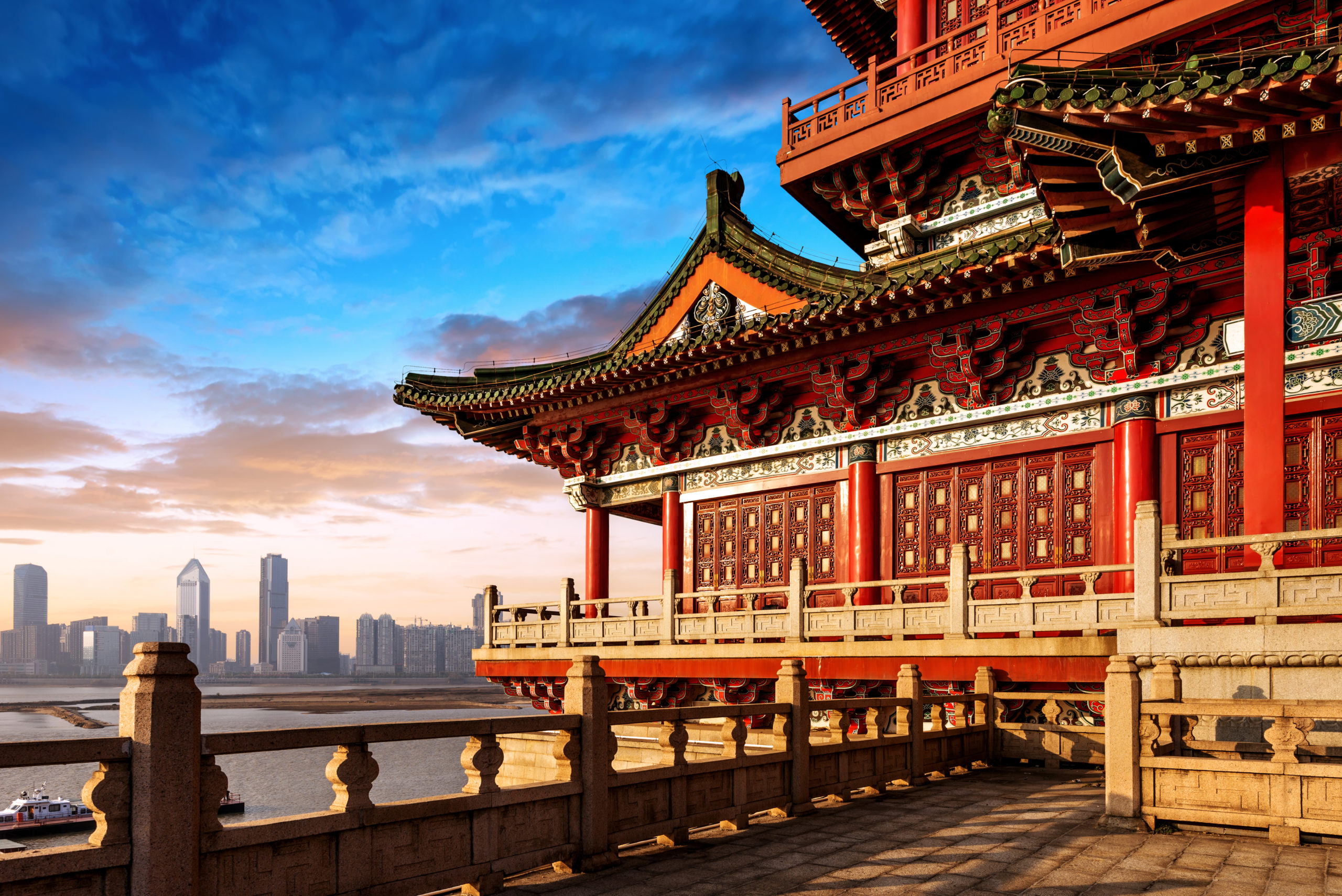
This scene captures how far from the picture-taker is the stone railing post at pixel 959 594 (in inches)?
482

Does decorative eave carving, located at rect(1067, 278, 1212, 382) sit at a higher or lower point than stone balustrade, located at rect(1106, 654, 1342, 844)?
higher

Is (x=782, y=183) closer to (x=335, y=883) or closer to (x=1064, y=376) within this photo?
(x=1064, y=376)

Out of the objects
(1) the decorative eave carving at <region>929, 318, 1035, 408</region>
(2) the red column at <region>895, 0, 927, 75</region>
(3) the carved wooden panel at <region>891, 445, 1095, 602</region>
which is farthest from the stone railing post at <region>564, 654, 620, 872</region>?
(2) the red column at <region>895, 0, 927, 75</region>

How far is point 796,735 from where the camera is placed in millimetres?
9367

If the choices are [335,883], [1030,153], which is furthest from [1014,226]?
[335,883]

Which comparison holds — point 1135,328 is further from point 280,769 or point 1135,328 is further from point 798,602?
point 280,769

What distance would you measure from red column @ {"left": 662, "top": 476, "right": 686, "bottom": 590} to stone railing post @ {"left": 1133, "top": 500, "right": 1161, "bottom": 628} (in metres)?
9.48

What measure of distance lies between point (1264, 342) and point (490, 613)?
1382cm

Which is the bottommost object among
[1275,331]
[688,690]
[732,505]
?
[688,690]

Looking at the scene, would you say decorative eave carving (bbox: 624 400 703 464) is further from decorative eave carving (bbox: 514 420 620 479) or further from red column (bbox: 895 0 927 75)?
red column (bbox: 895 0 927 75)

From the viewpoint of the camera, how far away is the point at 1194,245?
38.4 feet

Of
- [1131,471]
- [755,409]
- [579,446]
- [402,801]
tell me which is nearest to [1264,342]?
[1131,471]

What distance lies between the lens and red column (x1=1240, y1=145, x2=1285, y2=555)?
9711mm

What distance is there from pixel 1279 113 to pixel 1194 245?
2.61m
